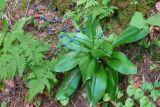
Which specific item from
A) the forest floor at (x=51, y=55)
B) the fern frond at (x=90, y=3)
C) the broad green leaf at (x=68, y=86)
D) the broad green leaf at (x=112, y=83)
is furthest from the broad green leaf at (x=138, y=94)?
the fern frond at (x=90, y=3)

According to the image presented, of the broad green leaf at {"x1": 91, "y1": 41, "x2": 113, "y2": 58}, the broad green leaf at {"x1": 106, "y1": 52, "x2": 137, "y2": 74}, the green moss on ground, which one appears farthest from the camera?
the green moss on ground

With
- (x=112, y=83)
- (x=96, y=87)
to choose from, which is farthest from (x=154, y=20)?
(x=96, y=87)

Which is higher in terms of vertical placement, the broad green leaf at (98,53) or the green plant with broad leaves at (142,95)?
the broad green leaf at (98,53)

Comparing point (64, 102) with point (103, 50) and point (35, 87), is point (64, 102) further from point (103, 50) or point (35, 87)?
point (103, 50)

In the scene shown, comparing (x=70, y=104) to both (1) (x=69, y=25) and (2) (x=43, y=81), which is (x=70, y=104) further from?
(1) (x=69, y=25)

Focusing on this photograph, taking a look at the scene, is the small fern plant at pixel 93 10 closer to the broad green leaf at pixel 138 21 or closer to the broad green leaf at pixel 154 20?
the broad green leaf at pixel 138 21

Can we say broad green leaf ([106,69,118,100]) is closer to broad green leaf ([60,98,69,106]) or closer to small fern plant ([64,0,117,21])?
broad green leaf ([60,98,69,106])

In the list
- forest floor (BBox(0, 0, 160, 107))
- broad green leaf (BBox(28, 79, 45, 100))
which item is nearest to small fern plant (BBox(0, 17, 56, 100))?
broad green leaf (BBox(28, 79, 45, 100))

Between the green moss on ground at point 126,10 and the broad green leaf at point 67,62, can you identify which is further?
the green moss on ground at point 126,10

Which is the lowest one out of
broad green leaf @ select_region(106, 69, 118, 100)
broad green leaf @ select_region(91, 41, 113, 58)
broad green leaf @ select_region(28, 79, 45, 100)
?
broad green leaf @ select_region(106, 69, 118, 100)
